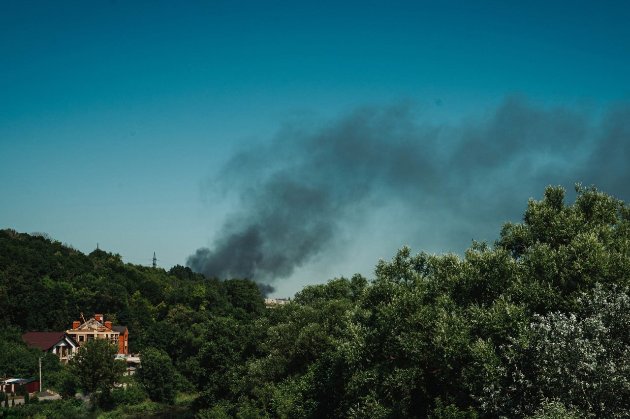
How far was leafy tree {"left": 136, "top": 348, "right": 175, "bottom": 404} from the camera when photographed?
245 ft

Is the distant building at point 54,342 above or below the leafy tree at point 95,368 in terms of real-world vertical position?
above

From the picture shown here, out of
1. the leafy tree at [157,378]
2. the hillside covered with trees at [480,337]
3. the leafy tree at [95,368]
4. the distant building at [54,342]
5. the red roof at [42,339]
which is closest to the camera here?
the hillside covered with trees at [480,337]

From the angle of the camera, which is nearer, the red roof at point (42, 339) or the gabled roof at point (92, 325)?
the red roof at point (42, 339)

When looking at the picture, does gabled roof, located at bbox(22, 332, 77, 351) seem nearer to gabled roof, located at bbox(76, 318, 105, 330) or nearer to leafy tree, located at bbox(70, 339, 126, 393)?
gabled roof, located at bbox(76, 318, 105, 330)

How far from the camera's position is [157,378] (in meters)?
75.1

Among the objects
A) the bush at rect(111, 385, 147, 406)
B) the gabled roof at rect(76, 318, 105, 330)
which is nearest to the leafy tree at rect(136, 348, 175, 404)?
the bush at rect(111, 385, 147, 406)

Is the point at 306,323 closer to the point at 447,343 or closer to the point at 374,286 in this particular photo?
the point at 374,286

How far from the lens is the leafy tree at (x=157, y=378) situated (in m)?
74.6

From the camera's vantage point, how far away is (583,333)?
2212 cm

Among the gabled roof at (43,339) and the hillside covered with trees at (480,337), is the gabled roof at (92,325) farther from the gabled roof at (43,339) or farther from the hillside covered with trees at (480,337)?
the hillside covered with trees at (480,337)

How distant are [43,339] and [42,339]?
0.16 m

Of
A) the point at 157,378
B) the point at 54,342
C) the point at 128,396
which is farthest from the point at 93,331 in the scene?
the point at 128,396

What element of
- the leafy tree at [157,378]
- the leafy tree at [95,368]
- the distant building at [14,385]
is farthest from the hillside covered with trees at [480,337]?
the distant building at [14,385]

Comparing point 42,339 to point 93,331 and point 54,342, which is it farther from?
point 93,331
